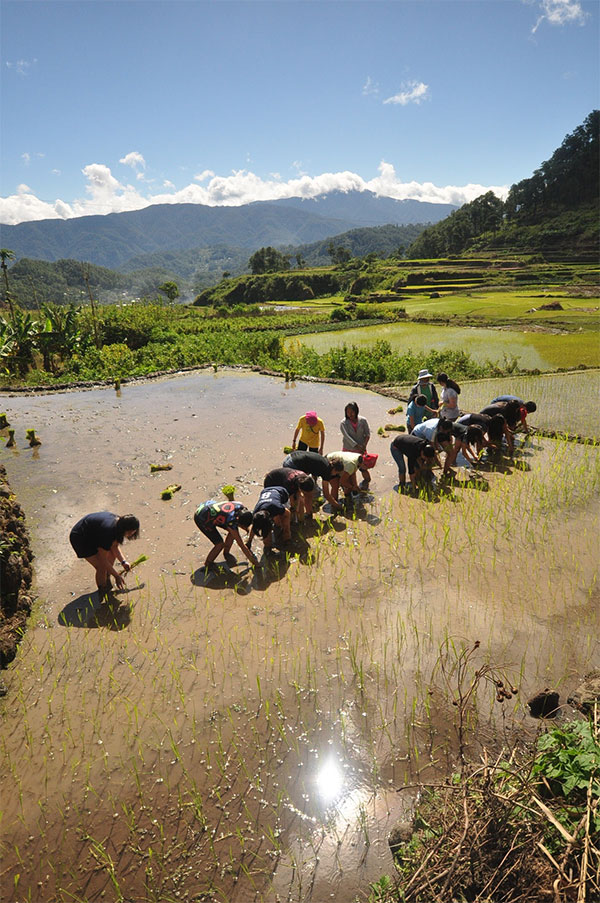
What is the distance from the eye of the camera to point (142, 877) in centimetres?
309

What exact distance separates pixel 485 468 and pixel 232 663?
6778mm

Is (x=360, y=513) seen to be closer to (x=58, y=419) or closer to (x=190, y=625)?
(x=190, y=625)

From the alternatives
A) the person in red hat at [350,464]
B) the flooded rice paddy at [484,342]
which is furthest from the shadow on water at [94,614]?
the flooded rice paddy at [484,342]

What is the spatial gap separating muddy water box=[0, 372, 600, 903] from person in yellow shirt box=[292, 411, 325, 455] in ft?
A: 4.42

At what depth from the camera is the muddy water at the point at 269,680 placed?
3238mm

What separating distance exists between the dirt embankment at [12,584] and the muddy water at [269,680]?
7.1 inches

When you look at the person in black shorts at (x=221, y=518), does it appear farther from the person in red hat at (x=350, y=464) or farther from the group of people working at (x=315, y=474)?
the person in red hat at (x=350, y=464)

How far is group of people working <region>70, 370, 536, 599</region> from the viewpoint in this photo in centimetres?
565

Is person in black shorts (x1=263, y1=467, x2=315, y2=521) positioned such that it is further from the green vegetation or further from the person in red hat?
the green vegetation

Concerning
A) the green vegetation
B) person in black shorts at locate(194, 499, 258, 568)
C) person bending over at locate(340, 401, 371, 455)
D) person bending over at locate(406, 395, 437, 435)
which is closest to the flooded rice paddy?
person bending over at locate(406, 395, 437, 435)

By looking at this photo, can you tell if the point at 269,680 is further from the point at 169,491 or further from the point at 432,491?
the point at 432,491

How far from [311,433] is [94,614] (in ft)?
15.0

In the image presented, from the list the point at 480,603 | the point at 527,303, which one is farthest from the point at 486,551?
the point at 527,303

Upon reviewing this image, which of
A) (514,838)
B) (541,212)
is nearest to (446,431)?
(514,838)
